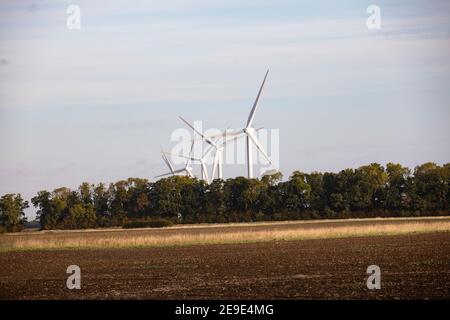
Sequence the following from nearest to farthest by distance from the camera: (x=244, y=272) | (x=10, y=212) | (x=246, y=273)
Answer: (x=246, y=273), (x=244, y=272), (x=10, y=212)

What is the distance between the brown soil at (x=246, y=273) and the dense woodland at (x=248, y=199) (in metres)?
78.8

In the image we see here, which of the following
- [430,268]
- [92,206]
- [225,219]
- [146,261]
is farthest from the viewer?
[92,206]

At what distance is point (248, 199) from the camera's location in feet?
463

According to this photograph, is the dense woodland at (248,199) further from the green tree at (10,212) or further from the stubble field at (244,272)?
the stubble field at (244,272)

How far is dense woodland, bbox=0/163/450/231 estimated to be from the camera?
13275 cm

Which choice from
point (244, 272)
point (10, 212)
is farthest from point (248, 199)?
point (244, 272)

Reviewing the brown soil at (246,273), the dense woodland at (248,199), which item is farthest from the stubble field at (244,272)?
the dense woodland at (248,199)

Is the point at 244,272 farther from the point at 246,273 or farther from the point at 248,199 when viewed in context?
the point at 248,199

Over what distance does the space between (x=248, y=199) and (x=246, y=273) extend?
106244 mm

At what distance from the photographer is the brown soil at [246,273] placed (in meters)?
27.5
